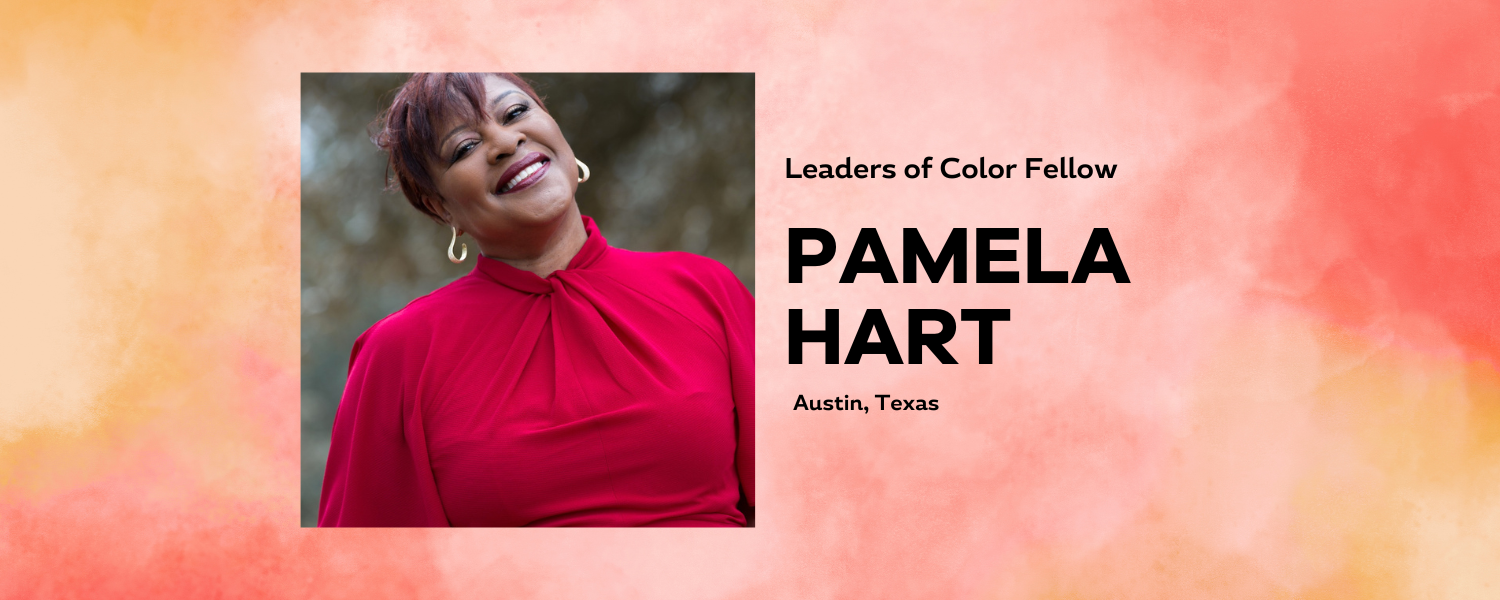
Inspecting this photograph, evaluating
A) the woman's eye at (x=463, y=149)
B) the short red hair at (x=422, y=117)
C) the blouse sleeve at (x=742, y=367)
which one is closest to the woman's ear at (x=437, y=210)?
the short red hair at (x=422, y=117)

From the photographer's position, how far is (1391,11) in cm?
216

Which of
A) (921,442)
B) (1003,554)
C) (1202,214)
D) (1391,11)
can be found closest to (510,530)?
(921,442)

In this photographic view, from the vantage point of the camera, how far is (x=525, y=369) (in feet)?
6.89

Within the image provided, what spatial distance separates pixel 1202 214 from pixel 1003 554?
0.86 m

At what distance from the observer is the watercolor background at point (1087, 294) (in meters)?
2.15

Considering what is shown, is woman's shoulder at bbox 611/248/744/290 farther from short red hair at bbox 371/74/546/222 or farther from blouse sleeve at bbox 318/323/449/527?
blouse sleeve at bbox 318/323/449/527

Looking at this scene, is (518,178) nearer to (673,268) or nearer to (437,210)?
(437,210)

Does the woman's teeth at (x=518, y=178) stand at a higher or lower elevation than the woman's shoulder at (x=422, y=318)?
higher

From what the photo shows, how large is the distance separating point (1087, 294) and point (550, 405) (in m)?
1.18

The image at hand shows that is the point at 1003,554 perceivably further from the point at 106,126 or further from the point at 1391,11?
the point at 106,126

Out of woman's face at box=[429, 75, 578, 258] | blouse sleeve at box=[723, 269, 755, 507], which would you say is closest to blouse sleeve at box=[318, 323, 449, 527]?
woman's face at box=[429, 75, 578, 258]

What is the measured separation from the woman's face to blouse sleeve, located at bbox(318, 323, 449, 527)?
33 cm

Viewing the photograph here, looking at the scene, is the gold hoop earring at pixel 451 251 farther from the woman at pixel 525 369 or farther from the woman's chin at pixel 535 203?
the woman's chin at pixel 535 203

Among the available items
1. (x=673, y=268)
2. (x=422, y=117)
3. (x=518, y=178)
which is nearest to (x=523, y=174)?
(x=518, y=178)
